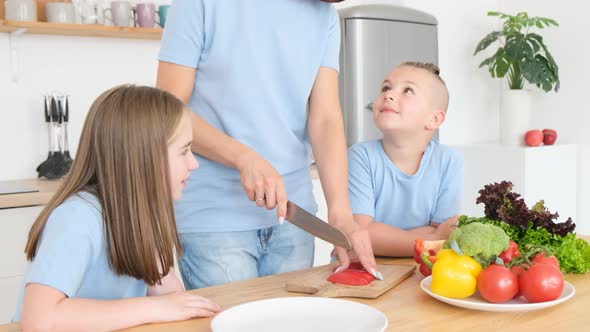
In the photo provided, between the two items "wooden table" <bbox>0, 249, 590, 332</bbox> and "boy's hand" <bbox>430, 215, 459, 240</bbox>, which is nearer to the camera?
"wooden table" <bbox>0, 249, 590, 332</bbox>

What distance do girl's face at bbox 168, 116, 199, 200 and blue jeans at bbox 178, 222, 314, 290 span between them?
0.80 feet

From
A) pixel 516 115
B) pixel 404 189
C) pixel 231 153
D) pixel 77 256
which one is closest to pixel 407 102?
pixel 404 189

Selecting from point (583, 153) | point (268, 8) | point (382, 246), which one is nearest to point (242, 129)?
point (268, 8)

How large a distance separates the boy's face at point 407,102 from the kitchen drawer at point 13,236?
140 cm

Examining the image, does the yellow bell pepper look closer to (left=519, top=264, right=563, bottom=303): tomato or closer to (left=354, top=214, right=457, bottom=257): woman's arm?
(left=519, top=264, right=563, bottom=303): tomato

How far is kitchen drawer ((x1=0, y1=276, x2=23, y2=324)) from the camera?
2633 millimetres

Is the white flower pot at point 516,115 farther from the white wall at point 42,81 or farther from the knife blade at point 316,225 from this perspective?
the knife blade at point 316,225

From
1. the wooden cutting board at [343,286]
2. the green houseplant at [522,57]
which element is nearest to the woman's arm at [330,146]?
the wooden cutting board at [343,286]

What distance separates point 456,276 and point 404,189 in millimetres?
700

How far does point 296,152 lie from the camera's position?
1692mm

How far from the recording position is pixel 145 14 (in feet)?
10.5

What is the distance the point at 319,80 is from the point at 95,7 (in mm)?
1753

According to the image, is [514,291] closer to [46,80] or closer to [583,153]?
[46,80]

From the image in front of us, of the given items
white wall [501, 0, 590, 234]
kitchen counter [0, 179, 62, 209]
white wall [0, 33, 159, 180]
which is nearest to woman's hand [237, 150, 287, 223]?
kitchen counter [0, 179, 62, 209]
